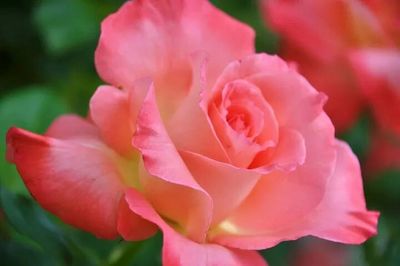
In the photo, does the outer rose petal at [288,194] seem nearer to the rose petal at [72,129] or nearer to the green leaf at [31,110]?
the rose petal at [72,129]

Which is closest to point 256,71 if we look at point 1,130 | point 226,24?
point 226,24

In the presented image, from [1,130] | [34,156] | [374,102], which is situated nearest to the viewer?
[34,156]

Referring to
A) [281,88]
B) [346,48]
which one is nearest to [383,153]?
[346,48]

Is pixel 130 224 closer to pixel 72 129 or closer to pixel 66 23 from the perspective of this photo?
pixel 72 129

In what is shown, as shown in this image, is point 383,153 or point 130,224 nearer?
point 130,224

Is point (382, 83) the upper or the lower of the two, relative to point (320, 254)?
upper

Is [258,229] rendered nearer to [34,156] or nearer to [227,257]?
[227,257]

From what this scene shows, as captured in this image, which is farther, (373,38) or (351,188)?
(373,38)

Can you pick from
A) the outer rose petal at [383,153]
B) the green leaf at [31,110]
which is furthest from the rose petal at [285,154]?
the outer rose petal at [383,153]

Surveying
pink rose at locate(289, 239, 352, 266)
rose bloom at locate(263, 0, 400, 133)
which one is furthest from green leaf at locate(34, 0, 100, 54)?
pink rose at locate(289, 239, 352, 266)
